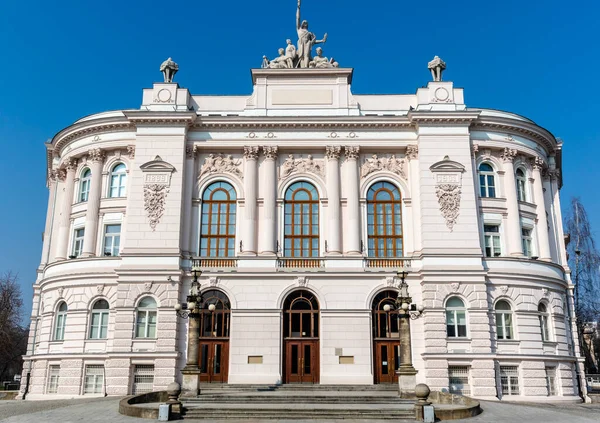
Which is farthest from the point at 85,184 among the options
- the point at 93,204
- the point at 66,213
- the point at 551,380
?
the point at 551,380

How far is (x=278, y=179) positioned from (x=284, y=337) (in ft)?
30.4

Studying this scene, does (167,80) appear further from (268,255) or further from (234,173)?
(268,255)

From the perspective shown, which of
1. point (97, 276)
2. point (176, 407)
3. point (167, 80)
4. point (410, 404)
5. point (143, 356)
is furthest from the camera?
point (167, 80)

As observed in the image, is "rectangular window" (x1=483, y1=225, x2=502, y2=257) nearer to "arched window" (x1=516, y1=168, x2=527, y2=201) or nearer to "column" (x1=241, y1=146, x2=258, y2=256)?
"arched window" (x1=516, y1=168, x2=527, y2=201)

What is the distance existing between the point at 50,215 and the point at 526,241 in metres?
31.0

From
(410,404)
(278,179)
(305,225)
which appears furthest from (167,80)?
(410,404)

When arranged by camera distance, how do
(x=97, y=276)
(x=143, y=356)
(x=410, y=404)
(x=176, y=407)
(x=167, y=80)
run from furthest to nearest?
1. (x=167, y=80)
2. (x=97, y=276)
3. (x=143, y=356)
4. (x=410, y=404)
5. (x=176, y=407)

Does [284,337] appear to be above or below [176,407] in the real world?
above

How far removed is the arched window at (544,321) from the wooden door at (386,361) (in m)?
8.36

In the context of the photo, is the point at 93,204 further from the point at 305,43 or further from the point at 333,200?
the point at 305,43

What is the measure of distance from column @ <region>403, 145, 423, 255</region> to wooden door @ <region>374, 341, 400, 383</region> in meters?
5.34

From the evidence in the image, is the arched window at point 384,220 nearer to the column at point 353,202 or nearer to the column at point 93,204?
the column at point 353,202

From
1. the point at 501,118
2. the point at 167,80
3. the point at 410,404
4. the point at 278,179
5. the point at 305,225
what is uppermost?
the point at 167,80

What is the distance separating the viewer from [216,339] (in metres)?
30.8
